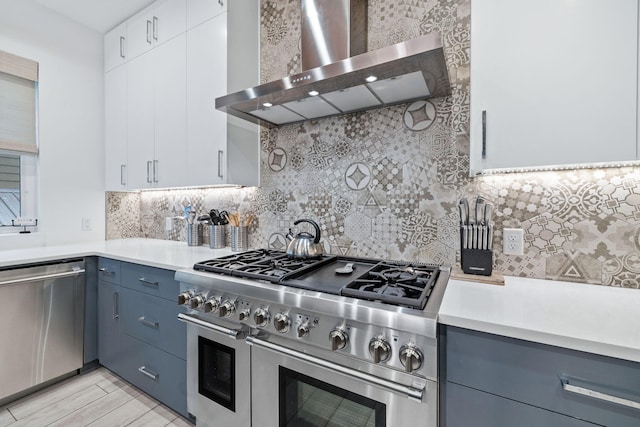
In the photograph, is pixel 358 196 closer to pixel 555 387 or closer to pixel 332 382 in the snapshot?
pixel 332 382

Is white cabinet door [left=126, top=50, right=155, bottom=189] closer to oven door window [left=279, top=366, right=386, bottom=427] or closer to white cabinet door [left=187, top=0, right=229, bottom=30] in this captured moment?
white cabinet door [left=187, top=0, right=229, bottom=30]

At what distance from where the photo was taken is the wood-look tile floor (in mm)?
1694

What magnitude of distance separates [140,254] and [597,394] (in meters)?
2.36

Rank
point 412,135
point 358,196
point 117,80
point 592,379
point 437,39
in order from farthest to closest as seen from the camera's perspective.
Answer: point 117,80, point 358,196, point 412,135, point 437,39, point 592,379

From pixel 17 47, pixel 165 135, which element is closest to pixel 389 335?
pixel 165 135

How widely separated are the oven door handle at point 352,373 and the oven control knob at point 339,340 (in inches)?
4.0

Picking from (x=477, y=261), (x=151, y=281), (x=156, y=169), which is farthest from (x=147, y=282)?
(x=477, y=261)

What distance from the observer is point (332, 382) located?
1101mm

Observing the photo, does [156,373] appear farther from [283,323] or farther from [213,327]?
[283,323]

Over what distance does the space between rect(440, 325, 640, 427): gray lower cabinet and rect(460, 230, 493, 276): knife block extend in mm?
520

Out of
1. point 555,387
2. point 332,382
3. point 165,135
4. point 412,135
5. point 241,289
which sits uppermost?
point 165,135

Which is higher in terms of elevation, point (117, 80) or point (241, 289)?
point (117, 80)

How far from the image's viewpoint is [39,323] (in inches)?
75.1

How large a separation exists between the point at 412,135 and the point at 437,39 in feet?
1.97
